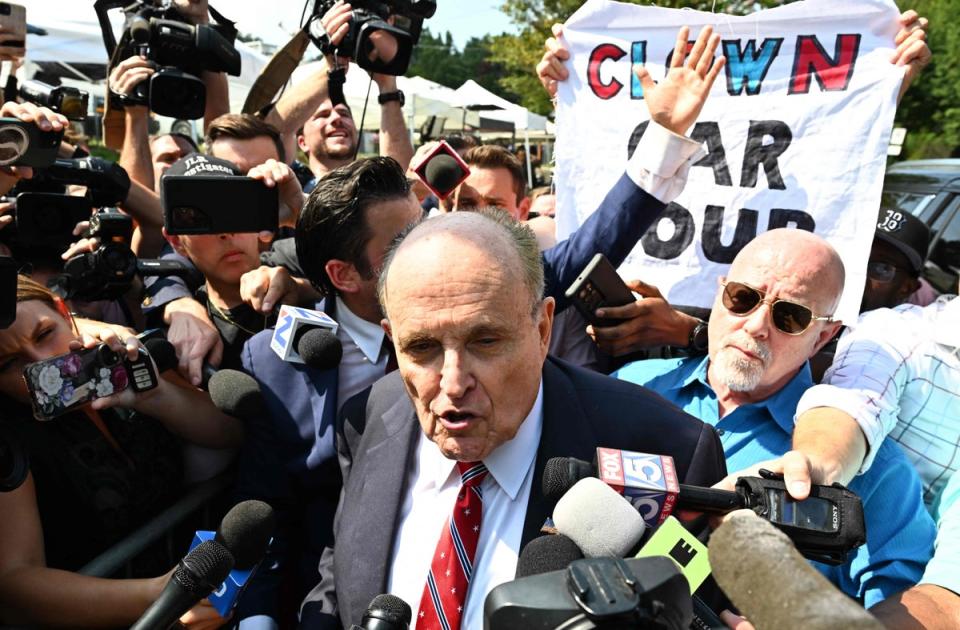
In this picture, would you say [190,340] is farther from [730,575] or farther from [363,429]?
[730,575]

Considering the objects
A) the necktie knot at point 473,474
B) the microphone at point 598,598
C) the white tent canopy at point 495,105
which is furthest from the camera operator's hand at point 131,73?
the white tent canopy at point 495,105

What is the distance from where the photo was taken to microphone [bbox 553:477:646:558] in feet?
4.24

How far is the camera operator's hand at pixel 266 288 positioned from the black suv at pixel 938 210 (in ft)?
15.1

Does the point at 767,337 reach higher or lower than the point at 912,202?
higher

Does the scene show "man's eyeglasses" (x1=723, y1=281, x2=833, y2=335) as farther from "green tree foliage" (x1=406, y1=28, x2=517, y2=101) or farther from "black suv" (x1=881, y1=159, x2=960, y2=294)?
"green tree foliage" (x1=406, y1=28, x2=517, y2=101)

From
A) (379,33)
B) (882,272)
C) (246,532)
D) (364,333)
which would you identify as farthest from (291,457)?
(882,272)

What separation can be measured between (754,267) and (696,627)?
152cm

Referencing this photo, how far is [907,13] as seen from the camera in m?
3.02

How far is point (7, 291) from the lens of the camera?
1815mm

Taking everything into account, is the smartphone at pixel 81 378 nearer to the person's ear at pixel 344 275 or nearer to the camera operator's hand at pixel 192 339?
the camera operator's hand at pixel 192 339

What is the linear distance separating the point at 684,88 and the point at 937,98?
16000 millimetres

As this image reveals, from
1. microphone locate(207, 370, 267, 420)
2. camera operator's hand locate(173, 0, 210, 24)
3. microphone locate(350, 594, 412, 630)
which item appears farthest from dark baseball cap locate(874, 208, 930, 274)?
camera operator's hand locate(173, 0, 210, 24)

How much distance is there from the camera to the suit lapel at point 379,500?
6.19ft

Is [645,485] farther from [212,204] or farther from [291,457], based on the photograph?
[212,204]
